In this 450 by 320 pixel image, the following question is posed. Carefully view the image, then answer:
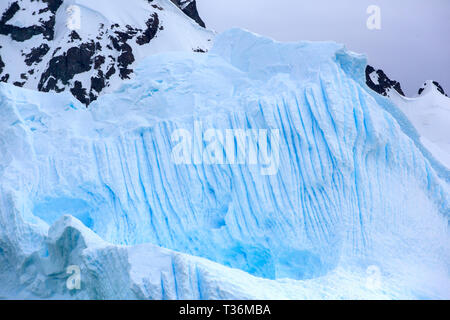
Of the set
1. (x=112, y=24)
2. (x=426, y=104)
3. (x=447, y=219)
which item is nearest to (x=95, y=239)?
(x=447, y=219)

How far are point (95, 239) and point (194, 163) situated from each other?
6.21 feet

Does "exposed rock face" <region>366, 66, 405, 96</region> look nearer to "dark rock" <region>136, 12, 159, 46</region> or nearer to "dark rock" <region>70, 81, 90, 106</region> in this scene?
"dark rock" <region>136, 12, 159, 46</region>

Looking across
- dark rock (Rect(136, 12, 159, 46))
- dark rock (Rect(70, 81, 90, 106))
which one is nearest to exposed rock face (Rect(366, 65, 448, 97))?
dark rock (Rect(136, 12, 159, 46))

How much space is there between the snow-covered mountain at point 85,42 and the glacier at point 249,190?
15931 millimetres

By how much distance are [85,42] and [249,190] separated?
19.5 m

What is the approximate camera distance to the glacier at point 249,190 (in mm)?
6297

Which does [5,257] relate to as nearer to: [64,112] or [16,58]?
[64,112]

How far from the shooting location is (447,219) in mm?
7133

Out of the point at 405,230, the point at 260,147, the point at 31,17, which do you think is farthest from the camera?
the point at 31,17

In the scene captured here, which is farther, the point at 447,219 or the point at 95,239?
the point at 447,219

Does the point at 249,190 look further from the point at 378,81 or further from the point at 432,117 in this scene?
the point at 378,81

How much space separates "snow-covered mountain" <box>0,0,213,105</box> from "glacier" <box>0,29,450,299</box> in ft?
52.3

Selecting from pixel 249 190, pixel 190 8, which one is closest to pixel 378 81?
pixel 190 8

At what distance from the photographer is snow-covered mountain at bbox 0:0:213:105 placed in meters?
24.1
